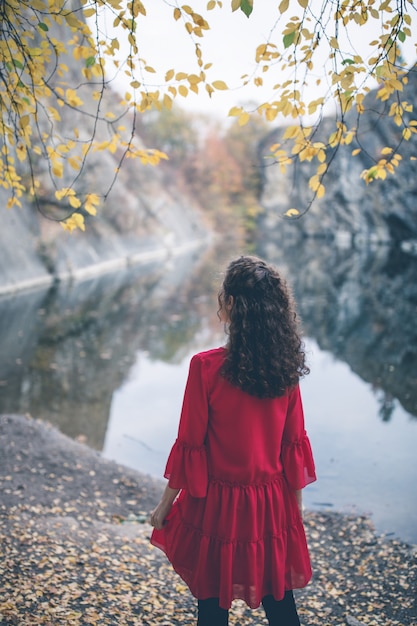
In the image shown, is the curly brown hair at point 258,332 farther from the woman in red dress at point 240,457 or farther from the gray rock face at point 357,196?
the gray rock face at point 357,196

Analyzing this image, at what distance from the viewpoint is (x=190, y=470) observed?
8.41 ft

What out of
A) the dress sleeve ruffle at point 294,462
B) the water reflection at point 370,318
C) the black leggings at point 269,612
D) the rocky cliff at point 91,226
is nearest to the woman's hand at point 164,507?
the black leggings at point 269,612

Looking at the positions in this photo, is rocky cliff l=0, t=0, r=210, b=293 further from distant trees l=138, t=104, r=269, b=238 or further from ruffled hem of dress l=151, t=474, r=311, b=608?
ruffled hem of dress l=151, t=474, r=311, b=608

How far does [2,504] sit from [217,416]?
12.1 ft

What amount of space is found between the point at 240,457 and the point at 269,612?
86 centimetres

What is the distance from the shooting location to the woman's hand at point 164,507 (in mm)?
2643

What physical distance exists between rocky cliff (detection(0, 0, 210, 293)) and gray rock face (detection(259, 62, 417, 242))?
34.2 ft

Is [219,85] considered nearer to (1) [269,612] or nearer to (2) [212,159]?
(1) [269,612]

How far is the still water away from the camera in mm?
7664

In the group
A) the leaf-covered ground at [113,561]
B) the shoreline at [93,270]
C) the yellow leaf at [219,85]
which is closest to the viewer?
the yellow leaf at [219,85]

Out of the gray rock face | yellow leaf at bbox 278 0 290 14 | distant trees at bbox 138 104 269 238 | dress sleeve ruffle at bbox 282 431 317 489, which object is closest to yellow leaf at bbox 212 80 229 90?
yellow leaf at bbox 278 0 290 14

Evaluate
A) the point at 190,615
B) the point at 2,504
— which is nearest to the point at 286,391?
the point at 190,615

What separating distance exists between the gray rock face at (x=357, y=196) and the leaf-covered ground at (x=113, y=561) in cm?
2363

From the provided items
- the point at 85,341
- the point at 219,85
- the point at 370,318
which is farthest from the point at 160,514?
the point at 370,318
